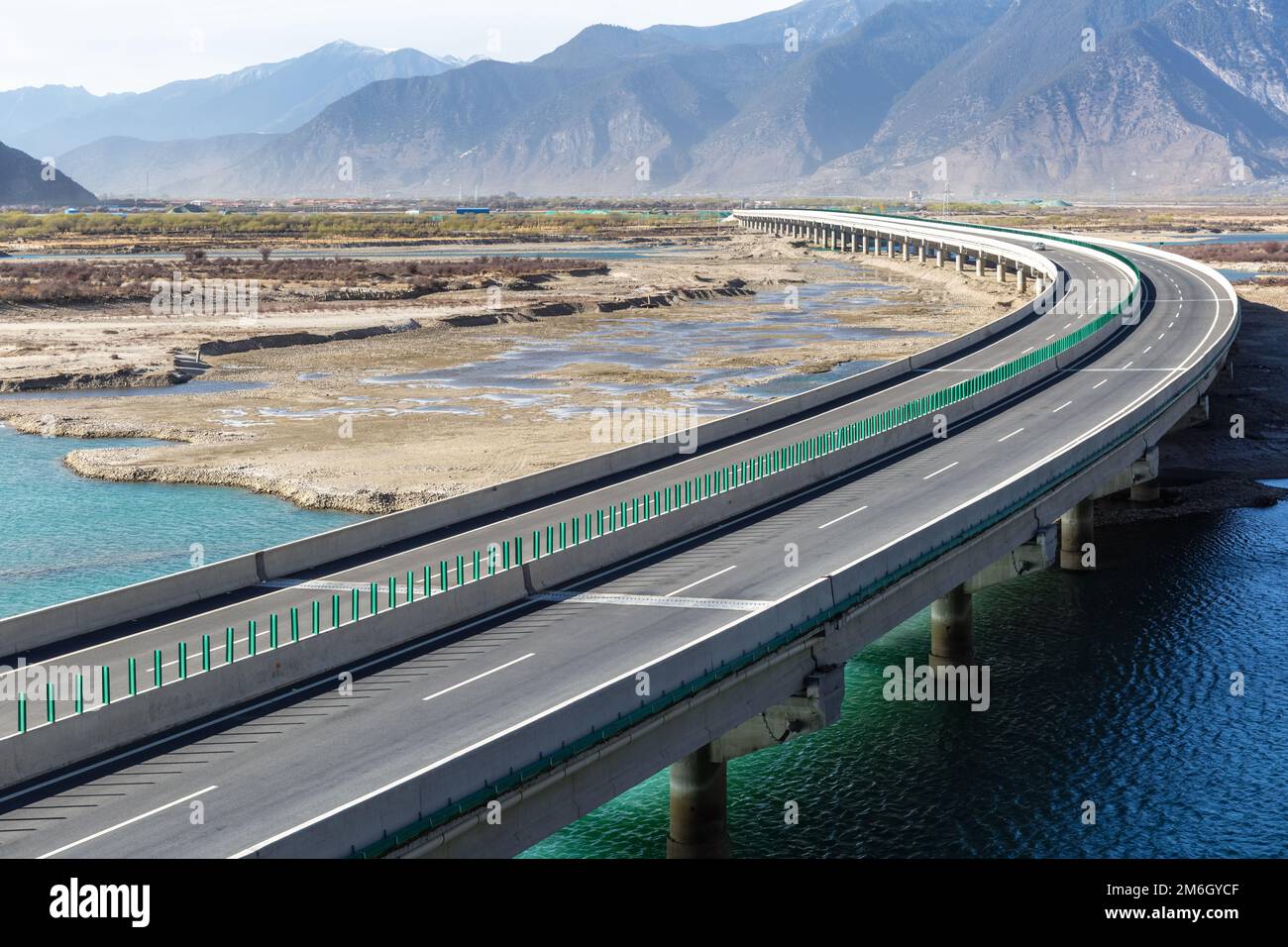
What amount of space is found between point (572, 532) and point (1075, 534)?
71.2 ft

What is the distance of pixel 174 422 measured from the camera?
2682 inches

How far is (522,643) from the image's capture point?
2903 cm

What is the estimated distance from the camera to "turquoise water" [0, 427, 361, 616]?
43812 mm

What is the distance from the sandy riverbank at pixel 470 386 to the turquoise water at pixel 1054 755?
70.4 feet

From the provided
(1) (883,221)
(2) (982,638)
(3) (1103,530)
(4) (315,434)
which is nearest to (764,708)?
(2) (982,638)

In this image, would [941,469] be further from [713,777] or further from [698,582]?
[713,777]

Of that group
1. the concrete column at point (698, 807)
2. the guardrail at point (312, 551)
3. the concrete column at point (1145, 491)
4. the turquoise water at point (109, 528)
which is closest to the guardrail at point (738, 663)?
the concrete column at point (698, 807)

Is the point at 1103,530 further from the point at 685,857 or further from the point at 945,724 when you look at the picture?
the point at 685,857

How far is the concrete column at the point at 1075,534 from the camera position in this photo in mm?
50812

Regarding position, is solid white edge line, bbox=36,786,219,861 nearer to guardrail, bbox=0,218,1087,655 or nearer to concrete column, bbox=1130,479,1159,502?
guardrail, bbox=0,218,1087,655

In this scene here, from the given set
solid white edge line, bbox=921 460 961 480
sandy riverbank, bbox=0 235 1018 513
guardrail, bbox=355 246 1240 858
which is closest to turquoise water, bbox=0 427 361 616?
sandy riverbank, bbox=0 235 1018 513

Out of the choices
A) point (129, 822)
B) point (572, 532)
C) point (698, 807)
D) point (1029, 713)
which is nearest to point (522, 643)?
point (698, 807)
